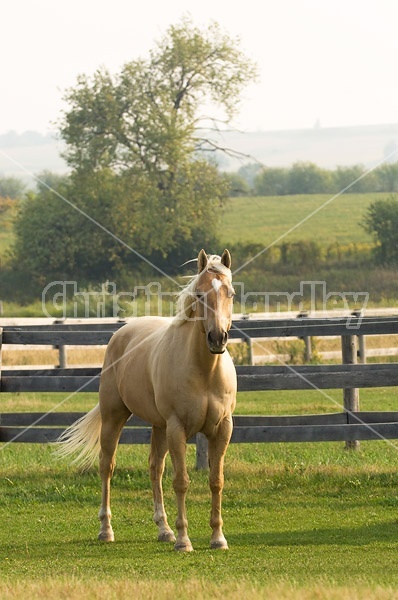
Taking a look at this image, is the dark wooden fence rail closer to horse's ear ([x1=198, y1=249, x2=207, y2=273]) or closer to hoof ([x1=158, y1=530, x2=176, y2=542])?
hoof ([x1=158, y1=530, x2=176, y2=542])

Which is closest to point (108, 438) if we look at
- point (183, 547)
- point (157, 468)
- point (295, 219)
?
point (157, 468)

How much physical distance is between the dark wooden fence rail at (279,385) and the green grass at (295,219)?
40.6 metres

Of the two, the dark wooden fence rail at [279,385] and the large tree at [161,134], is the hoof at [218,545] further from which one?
the large tree at [161,134]

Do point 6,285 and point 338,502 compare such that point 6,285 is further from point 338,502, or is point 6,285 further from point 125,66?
point 338,502

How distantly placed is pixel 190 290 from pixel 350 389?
192 inches

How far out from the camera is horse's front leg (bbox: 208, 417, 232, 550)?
769 cm

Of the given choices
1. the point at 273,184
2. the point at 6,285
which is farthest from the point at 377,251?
the point at 273,184

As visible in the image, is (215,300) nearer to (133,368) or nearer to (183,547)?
(133,368)

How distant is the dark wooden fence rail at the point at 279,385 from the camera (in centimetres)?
1034

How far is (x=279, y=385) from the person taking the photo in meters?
10.7

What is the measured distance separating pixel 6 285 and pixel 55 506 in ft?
133

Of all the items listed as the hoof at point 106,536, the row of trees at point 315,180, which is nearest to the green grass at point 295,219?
the row of trees at point 315,180

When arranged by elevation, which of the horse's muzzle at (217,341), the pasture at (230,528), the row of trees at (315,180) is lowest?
the pasture at (230,528)

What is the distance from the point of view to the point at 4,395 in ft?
65.0
